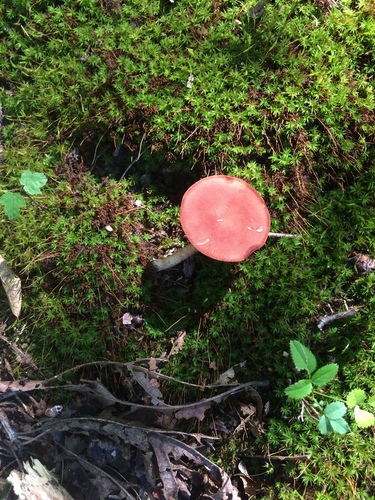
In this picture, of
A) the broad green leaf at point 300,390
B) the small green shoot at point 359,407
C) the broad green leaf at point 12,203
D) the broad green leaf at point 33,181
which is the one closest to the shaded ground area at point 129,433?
the broad green leaf at point 300,390

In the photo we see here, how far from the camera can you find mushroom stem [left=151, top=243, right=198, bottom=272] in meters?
3.16

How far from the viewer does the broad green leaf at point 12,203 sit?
3074mm

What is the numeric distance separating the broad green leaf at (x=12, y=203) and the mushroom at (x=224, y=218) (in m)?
1.23

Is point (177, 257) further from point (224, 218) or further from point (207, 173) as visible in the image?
point (207, 173)

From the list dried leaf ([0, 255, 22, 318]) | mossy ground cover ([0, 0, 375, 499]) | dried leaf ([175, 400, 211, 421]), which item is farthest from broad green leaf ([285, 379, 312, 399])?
dried leaf ([0, 255, 22, 318])

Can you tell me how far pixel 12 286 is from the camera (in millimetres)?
3332

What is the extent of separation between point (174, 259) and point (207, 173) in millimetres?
707

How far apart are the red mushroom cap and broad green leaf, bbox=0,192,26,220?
123 cm

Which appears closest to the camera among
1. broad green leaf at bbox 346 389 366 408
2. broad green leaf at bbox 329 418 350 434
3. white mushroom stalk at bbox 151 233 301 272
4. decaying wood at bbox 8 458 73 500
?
broad green leaf at bbox 329 418 350 434

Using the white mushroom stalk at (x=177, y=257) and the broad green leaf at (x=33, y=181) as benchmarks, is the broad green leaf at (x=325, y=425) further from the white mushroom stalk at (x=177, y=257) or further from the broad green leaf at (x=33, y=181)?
the broad green leaf at (x=33, y=181)

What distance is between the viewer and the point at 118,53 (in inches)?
128

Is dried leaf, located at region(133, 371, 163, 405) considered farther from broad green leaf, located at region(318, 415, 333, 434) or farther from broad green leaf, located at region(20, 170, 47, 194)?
broad green leaf, located at region(20, 170, 47, 194)

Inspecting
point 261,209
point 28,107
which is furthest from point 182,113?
point 28,107

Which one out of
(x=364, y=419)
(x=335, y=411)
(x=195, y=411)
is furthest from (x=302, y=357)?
(x=195, y=411)
